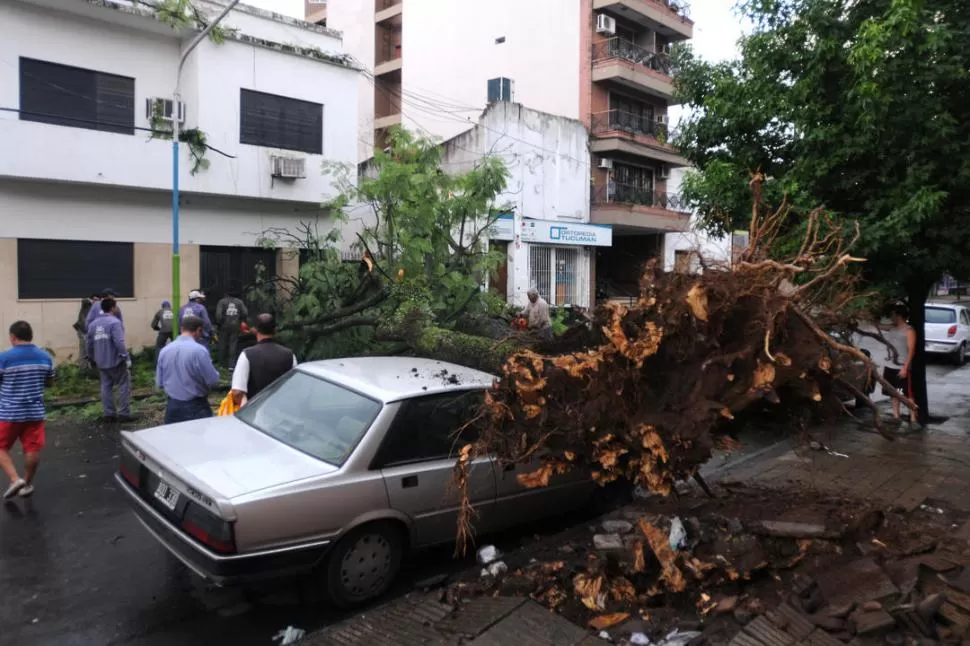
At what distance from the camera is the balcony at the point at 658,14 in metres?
25.3

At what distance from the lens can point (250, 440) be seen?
16.4ft

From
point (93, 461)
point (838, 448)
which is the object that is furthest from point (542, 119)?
point (93, 461)

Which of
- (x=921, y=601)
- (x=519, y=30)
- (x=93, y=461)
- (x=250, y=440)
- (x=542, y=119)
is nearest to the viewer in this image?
(x=921, y=601)

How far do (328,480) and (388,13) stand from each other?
107 feet

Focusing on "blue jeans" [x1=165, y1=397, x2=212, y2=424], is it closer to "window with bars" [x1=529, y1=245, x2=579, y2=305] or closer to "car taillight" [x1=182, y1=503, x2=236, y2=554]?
"car taillight" [x1=182, y1=503, x2=236, y2=554]

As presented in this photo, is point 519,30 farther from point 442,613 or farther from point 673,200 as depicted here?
point 442,613

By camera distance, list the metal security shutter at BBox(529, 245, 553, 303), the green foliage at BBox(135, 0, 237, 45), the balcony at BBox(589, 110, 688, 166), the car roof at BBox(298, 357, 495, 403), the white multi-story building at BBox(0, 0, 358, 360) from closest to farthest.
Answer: the car roof at BBox(298, 357, 495, 403) < the white multi-story building at BBox(0, 0, 358, 360) < the green foliage at BBox(135, 0, 237, 45) < the metal security shutter at BBox(529, 245, 553, 303) < the balcony at BBox(589, 110, 688, 166)

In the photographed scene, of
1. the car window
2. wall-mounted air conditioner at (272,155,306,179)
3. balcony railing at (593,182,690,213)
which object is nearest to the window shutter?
balcony railing at (593,182,690,213)

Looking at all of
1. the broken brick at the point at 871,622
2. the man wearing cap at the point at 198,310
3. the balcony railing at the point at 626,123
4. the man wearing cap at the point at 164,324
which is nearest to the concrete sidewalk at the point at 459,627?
the broken brick at the point at 871,622

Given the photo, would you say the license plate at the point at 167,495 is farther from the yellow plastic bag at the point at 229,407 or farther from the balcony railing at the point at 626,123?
the balcony railing at the point at 626,123

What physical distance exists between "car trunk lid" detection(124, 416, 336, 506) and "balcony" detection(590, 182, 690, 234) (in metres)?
20.4

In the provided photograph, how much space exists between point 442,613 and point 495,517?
1.21 metres

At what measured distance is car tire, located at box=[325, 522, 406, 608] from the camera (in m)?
4.43

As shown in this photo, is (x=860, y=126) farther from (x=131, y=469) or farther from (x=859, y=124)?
(x=131, y=469)
